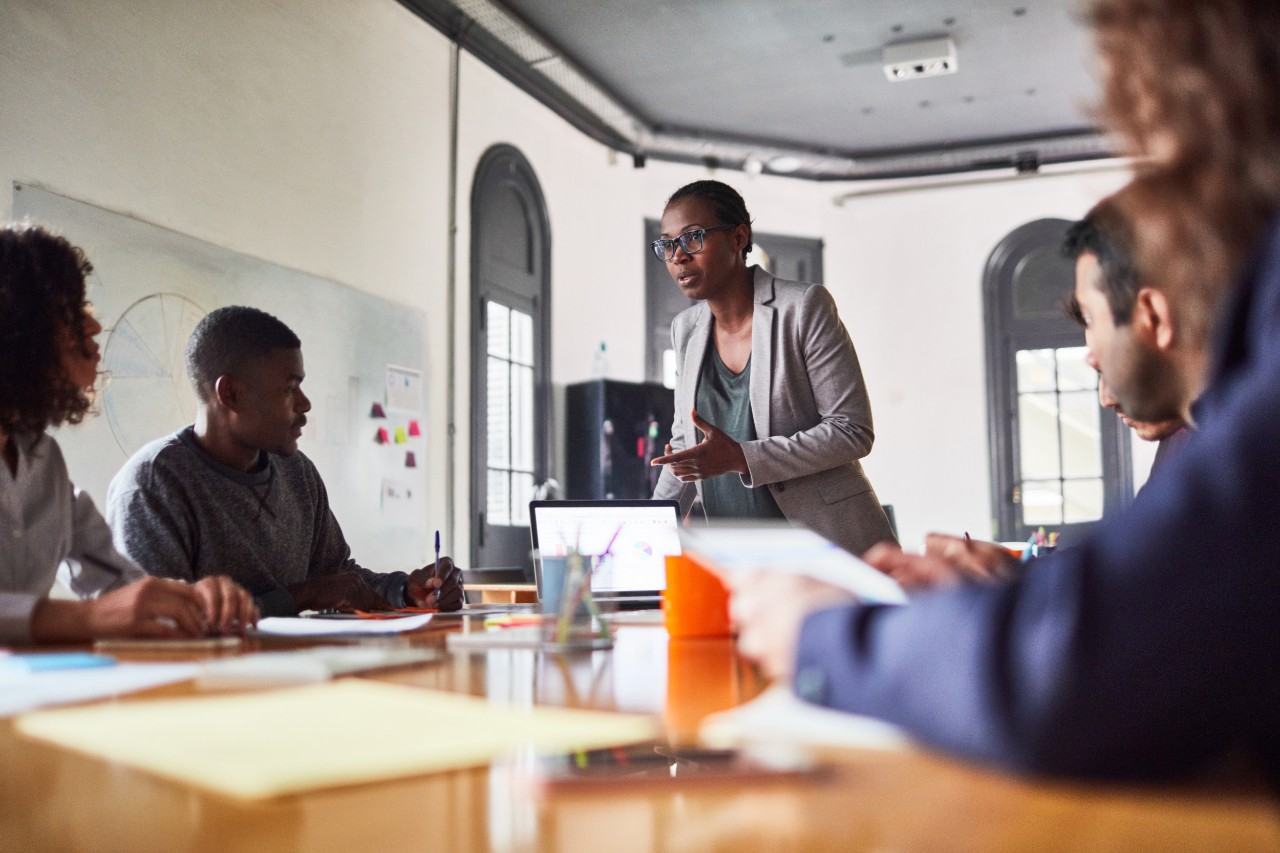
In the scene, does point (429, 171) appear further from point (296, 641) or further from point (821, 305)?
point (296, 641)

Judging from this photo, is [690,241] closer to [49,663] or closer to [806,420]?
[806,420]

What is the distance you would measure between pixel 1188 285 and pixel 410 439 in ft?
14.6

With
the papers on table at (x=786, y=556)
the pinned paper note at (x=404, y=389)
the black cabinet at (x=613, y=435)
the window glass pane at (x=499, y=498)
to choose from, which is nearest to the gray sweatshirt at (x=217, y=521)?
the papers on table at (x=786, y=556)

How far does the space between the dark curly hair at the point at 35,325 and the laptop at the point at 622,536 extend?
89 cm

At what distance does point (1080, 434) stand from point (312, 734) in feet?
23.7

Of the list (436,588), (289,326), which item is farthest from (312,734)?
(289,326)

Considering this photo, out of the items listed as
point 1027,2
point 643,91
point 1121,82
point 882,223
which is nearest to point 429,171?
point 643,91

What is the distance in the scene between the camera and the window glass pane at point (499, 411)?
550 centimetres

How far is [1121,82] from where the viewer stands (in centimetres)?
54

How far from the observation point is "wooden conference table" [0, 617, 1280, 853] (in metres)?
0.46

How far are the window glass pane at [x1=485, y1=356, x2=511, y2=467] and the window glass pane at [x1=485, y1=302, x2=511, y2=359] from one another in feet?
0.19

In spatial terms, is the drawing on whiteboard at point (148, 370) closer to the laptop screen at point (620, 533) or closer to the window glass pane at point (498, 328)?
the laptop screen at point (620, 533)

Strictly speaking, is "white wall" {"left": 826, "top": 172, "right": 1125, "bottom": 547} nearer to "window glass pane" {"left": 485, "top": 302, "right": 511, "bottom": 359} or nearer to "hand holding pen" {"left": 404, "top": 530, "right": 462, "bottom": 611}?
"window glass pane" {"left": 485, "top": 302, "right": 511, "bottom": 359}

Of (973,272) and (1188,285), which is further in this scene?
(973,272)
